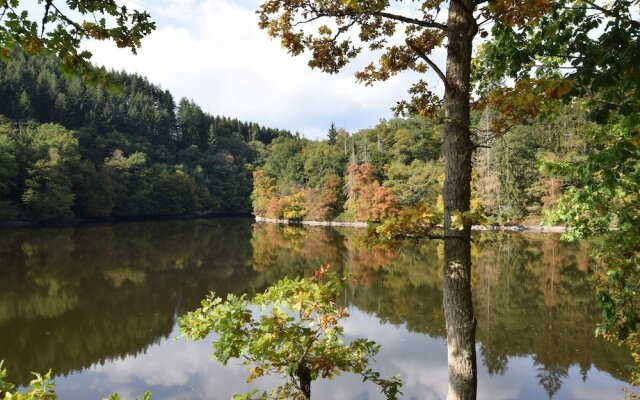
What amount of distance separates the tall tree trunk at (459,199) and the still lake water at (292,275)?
35cm

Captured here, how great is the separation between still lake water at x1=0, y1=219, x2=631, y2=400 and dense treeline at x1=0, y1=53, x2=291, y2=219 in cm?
2155

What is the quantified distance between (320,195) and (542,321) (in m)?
43.9

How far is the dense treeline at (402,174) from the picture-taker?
4572 cm

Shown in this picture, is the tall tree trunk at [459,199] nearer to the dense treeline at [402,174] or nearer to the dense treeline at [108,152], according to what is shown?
the dense treeline at [402,174]

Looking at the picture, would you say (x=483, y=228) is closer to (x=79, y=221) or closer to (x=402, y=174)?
(x=402, y=174)

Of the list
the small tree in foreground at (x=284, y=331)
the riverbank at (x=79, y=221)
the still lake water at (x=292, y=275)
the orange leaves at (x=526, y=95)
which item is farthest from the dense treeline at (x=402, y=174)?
the small tree in foreground at (x=284, y=331)

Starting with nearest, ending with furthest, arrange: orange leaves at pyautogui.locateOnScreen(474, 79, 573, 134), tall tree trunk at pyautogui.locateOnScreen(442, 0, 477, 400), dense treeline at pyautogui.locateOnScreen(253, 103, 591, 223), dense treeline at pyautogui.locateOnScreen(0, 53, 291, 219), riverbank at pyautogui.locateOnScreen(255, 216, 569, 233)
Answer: orange leaves at pyautogui.locateOnScreen(474, 79, 573, 134) → tall tree trunk at pyautogui.locateOnScreen(442, 0, 477, 400) → riverbank at pyautogui.locateOnScreen(255, 216, 569, 233) → dense treeline at pyautogui.locateOnScreen(253, 103, 591, 223) → dense treeline at pyautogui.locateOnScreen(0, 53, 291, 219)

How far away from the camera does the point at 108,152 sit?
68812mm

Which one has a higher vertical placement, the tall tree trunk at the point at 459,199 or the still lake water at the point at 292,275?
the tall tree trunk at the point at 459,199

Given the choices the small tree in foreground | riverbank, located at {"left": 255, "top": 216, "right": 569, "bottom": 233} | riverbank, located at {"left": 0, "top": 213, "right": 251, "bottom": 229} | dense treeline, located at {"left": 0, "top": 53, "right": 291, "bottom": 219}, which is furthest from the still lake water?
dense treeline, located at {"left": 0, "top": 53, "right": 291, "bottom": 219}

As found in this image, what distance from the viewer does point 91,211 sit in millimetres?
57156

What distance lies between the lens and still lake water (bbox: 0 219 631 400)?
10492mm

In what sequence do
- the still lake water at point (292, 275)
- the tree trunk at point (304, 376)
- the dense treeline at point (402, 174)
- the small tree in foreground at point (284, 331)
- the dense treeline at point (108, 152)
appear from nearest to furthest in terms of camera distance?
the small tree in foreground at point (284, 331) → the tree trunk at point (304, 376) → the still lake water at point (292, 275) → the dense treeline at point (402, 174) → the dense treeline at point (108, 152)

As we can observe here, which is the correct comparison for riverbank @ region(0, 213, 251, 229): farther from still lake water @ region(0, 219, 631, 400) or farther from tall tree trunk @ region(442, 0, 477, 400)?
tall tree trunk @ region(442, 0, 477, 400)
